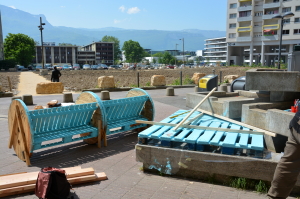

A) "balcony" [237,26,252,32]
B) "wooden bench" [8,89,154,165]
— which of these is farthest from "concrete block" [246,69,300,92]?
"balcony" [237,26,252,32]

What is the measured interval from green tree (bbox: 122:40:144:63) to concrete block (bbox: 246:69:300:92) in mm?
187856

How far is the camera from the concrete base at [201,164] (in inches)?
178

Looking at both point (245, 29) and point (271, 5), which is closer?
point (271, 5)

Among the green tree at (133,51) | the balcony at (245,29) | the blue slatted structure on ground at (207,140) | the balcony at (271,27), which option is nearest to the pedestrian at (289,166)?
the blue slatted structure on ground at (207,140)

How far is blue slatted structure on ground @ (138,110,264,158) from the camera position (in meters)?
4.71

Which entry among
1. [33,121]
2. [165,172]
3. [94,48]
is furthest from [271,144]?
[94,48]

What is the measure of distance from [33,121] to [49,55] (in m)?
152

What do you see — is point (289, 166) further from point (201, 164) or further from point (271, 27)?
point (271, 27)

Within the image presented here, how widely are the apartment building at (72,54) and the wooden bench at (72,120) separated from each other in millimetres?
140376

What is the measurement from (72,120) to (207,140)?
132 inches

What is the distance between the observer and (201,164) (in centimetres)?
491

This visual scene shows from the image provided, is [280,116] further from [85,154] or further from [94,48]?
[94,48]

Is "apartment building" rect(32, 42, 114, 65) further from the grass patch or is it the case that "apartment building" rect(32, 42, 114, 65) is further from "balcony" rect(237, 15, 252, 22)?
the grass patch

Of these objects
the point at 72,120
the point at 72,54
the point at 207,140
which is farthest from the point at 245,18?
the point at 72,54
